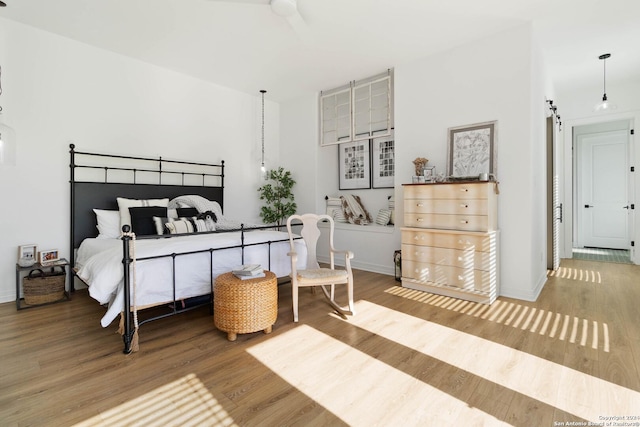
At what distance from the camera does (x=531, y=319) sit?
8.93ft

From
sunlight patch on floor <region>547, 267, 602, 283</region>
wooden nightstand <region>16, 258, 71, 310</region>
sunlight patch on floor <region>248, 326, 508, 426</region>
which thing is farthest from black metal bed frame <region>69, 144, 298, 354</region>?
sunlight patch on floor <region>547, 267, 602, 283</region>

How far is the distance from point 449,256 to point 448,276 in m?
0.22

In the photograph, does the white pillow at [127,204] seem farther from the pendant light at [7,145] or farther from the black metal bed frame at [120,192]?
the pendant light at [7,145]

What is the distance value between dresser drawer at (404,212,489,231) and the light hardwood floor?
2.77 ft

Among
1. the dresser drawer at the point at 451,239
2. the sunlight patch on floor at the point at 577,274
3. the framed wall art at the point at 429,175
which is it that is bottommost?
the sunlight patch on floor at the point at 577,274

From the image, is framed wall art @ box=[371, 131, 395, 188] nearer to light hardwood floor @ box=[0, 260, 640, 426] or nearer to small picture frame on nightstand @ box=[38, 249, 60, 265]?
light hardwood floor @ box=[0, 260, 640, 426]

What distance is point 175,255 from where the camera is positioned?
7.91 feet

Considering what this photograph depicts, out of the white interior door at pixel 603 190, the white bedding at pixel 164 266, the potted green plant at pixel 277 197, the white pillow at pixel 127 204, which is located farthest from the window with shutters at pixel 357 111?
the white interior door at pixel 603 190

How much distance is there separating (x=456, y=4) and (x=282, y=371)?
3.43m

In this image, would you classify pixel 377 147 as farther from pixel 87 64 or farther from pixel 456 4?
pixel 87 64

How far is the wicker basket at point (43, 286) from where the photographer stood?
3049mm

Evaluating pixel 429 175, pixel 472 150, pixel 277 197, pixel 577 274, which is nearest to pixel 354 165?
pixel 277 197

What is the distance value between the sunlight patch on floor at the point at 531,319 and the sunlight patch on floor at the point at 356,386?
4.41 feet

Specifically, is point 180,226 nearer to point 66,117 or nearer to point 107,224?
point 107,224
